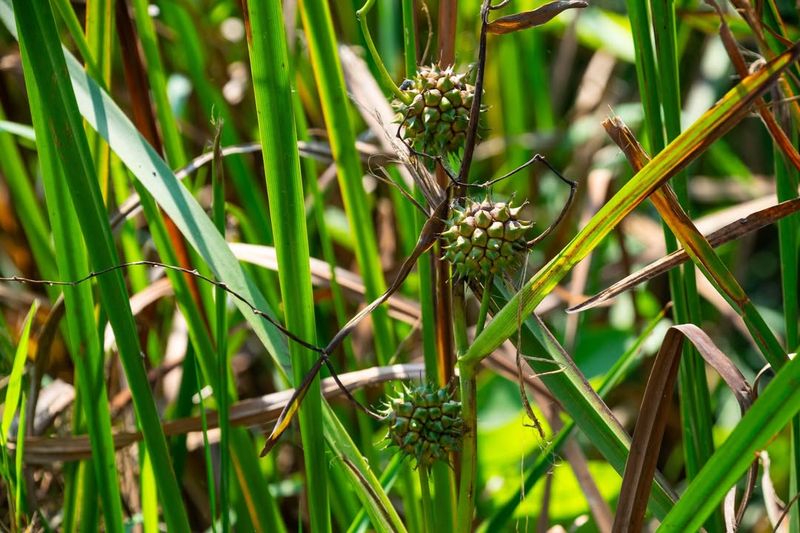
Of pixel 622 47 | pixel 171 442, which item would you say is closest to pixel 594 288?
pixel 622 47

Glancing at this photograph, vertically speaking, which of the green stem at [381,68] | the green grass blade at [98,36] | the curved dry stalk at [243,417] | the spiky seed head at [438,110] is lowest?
the curved dry stalk at [243,417]

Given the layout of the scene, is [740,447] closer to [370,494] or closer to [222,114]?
[370,494]

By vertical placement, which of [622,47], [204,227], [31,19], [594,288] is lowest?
[594,288]

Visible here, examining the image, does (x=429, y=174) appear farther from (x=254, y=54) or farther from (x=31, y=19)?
(x=31, y=19)

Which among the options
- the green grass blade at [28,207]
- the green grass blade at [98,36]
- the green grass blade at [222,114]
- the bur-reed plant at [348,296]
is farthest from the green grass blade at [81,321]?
the green grass blade at [28,207]

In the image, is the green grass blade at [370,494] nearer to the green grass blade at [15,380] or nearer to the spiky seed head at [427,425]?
the spiky seed head at [427,425]

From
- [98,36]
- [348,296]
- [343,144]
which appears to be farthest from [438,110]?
[348,296]
